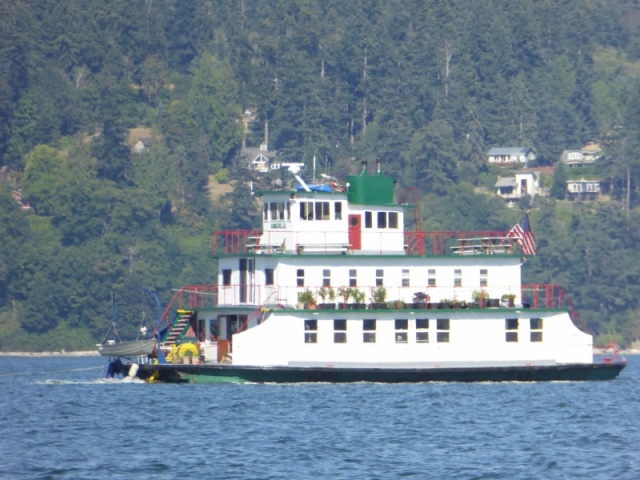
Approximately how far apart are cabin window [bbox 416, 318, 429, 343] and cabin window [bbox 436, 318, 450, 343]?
412 millimetres

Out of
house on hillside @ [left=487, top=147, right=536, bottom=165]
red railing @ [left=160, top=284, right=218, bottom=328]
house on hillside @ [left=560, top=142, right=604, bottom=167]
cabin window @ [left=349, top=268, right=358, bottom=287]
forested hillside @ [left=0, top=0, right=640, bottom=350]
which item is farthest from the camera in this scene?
house on hillside @ [left=560, top=142, right=604, bottom=167]

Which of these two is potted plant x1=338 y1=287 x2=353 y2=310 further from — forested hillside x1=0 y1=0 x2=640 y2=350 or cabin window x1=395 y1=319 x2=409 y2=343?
forested hillside x1=0 y1=0 x2=640 y2=350

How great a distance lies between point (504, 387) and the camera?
56375 millimetres

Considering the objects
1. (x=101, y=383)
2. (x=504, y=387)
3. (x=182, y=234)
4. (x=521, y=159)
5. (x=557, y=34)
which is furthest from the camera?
(x=557, y=34)

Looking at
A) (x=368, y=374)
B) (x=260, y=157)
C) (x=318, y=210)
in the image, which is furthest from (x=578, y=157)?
(x=368, y=374)

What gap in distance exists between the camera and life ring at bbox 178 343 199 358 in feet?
188

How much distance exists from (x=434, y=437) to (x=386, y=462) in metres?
4.61

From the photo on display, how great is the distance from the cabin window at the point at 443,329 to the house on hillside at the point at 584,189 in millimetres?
105628

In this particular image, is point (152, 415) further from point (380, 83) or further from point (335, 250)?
point (380, 83)

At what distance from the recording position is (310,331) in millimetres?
56156

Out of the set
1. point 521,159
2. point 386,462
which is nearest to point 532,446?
point 386,462

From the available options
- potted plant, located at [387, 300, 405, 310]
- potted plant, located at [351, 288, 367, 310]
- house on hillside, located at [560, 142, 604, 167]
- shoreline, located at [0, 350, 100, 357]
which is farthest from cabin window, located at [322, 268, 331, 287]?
house on hillside, located at [560, 142, 604, 167]

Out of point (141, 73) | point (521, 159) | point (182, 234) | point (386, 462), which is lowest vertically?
point (386, 462)

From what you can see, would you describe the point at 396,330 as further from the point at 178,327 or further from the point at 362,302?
the point at 178,327
